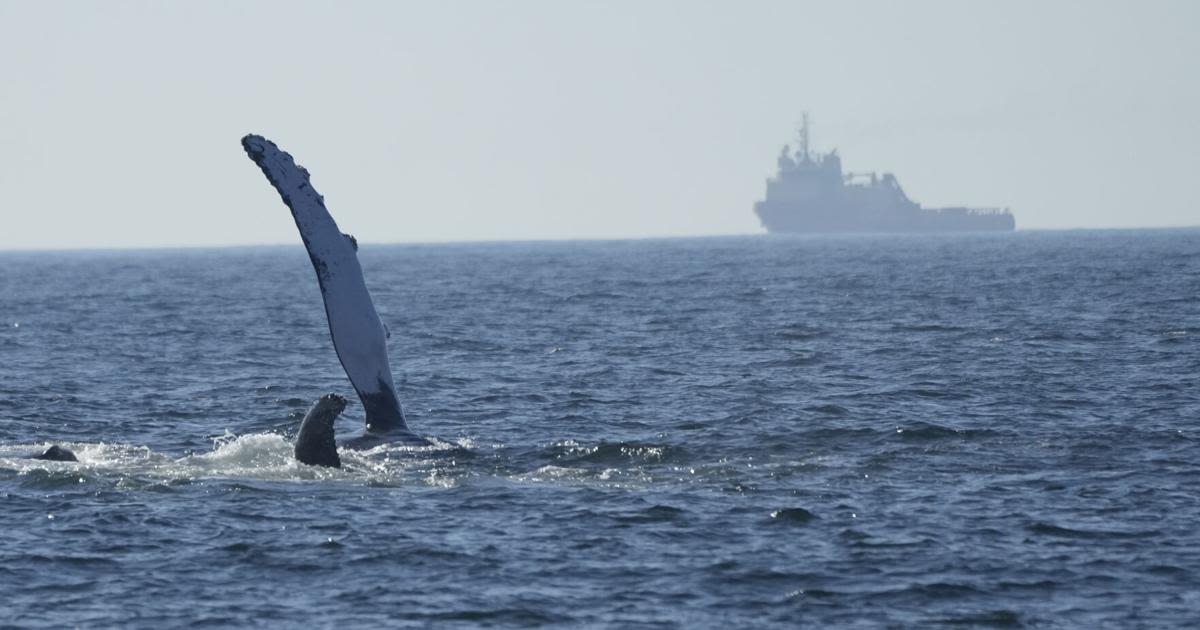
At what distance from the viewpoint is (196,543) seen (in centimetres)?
1612

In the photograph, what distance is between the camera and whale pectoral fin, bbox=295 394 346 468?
60.3 ft

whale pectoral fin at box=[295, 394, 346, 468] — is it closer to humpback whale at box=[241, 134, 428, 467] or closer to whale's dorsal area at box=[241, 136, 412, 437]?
humpback whale at box=[241, 134, 428, 467]

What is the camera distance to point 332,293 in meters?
Answer: 17.8

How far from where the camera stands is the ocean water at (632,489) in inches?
562

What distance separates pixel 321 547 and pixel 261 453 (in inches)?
195

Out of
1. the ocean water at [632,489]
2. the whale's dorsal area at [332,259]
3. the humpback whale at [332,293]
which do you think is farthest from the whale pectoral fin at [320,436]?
the whale's dorsal area at [332,259]

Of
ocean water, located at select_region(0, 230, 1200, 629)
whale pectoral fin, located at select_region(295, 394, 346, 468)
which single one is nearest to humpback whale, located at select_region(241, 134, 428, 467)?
whale pectoral fin, located at select_region(295, 394, 346, 468)

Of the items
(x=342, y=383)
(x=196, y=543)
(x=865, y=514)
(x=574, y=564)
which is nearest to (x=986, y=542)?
(x=865, y=514)

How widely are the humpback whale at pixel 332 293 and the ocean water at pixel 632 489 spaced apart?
67 centimetres

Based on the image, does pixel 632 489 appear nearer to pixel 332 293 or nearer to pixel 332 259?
pixel 332 293

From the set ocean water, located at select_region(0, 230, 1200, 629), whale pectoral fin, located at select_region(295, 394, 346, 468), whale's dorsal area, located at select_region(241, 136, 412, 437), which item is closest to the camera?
ocean water, located at select_region(0, 230, 1200, 629)

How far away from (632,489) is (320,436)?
3.25m

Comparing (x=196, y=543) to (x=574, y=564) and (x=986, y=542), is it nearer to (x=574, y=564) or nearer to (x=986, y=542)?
(x=574, y=564)

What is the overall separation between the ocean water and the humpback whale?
67 centimetres
